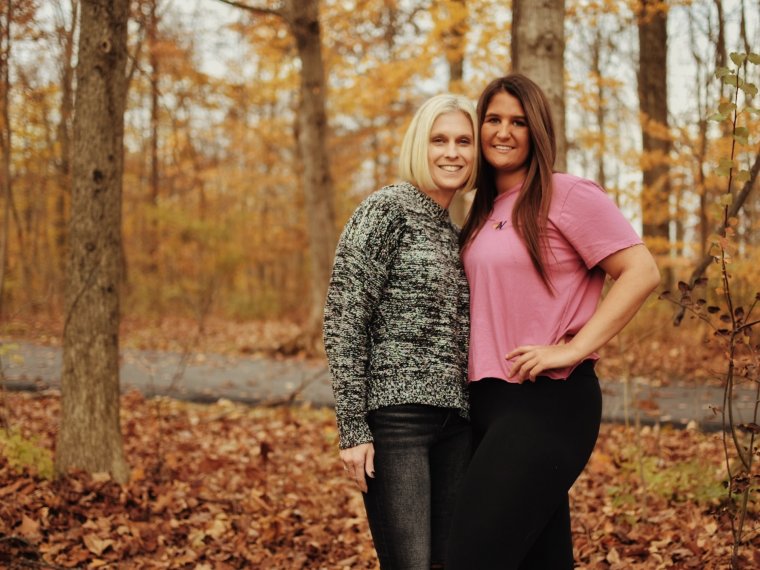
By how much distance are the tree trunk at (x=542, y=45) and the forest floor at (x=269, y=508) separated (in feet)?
5.86

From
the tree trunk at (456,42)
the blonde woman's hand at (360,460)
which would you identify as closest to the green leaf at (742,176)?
the blonde woman's hand at (360,460)

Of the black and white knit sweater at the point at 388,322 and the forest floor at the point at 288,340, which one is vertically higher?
the black and white knit sweater at the point at 388,322

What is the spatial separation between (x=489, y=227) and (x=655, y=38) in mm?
13182

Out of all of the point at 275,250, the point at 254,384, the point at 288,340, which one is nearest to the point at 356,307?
the point at 254,384

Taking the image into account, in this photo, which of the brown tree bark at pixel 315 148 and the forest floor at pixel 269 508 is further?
the brown tree bark at pixel 315 148

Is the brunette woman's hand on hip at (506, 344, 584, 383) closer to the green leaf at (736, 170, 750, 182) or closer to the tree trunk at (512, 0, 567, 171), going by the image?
the green leaf at (736, 170, 750, 182)

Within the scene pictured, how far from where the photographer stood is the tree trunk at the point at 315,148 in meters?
11.7

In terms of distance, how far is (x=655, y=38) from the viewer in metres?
13.7

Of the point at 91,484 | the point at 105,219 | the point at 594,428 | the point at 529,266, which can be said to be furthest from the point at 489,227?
the point at 91,484

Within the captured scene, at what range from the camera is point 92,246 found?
474cm

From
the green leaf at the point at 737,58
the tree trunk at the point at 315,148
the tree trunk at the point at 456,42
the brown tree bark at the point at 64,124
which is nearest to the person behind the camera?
the green leaf at the point at 737,58

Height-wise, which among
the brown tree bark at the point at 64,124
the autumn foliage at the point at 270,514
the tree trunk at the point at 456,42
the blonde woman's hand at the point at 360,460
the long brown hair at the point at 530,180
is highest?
the tree trunk at the point at 456,42

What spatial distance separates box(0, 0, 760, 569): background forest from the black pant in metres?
0.92

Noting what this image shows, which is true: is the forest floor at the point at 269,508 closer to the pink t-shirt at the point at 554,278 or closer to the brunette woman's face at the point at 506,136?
the pink t-shirt at the point at 554,278
